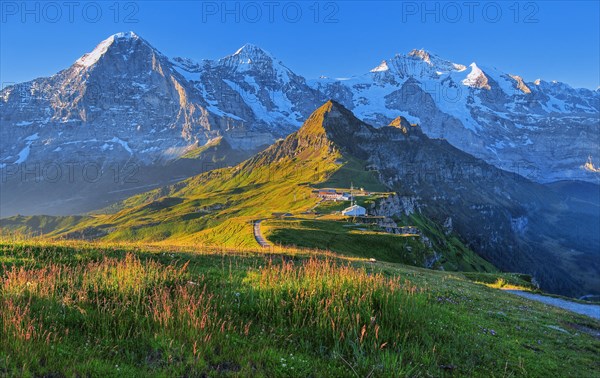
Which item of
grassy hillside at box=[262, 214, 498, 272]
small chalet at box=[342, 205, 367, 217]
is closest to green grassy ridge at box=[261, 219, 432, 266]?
grassy hillside at box=[262, 214, 498, 272]

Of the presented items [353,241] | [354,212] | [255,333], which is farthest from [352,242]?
[255,333]

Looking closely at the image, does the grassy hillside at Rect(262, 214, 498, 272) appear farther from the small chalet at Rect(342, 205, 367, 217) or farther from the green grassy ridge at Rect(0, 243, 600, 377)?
the green grassy ridge at Rect(0, 243, 600, 377)

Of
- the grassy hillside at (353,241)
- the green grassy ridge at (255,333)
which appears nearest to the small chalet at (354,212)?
the grassy hillside at (353,241)

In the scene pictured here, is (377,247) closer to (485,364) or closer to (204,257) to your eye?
(204,257)

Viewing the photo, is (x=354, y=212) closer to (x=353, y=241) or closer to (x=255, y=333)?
(x=353, y=241)

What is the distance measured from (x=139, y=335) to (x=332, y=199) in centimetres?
17744

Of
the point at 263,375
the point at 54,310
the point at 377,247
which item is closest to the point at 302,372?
the point at 263,375

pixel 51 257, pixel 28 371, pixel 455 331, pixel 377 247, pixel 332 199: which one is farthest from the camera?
pixel 332 199

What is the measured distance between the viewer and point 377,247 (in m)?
96.9

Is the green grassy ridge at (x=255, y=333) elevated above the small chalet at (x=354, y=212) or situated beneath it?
situated beneath

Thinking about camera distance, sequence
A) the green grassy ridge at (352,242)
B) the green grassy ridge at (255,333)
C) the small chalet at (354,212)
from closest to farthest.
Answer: the green grassy ridge at (255,333)
the green grassy ridge at (352,242)
the small chalet at (354,212)

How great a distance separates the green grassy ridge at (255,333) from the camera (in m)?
8.65

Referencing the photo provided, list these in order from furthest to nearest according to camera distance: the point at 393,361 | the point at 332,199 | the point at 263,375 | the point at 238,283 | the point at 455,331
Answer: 1. the point at 332,199
2. the point at 238,283
3. the point at 455,331
4. the point at 393,361
5. the point at 263,375

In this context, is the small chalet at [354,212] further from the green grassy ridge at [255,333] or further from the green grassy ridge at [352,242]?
the green grassy ridge at [255,333]
